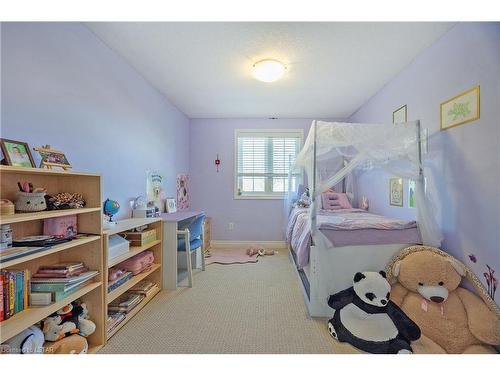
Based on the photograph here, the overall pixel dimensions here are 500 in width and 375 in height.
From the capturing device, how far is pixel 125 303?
201cm

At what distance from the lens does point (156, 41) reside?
6.79 feet

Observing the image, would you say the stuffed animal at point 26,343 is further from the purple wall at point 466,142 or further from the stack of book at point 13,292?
the purple wall at point 466,142

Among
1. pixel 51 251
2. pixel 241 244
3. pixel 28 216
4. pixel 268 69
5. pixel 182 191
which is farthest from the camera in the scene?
pixel 241 244

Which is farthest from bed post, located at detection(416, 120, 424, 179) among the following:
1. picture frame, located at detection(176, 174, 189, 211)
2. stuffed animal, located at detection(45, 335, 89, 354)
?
picture frame, located at detection(176, 174, 189, 211)

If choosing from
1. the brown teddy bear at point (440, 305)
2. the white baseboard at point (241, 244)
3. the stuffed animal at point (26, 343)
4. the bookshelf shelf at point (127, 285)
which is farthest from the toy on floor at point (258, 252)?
the stuffed animal at point (26, 343)

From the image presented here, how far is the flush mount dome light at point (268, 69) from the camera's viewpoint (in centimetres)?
234

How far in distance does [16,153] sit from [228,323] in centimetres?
184

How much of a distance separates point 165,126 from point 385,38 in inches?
110

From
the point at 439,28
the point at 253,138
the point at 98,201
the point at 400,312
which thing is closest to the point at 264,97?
the point at 253,138

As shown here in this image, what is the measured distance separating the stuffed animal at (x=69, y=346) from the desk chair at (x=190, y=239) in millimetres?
1202

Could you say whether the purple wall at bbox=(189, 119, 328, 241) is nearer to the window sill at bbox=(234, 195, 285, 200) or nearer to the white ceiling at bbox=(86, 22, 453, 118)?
the window sill at bbox=(234, 195, 285, 200)

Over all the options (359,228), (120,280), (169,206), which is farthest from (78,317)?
(359,228)

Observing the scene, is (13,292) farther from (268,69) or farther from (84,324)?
(268,69)

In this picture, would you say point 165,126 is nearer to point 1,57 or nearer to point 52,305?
point 1,57
